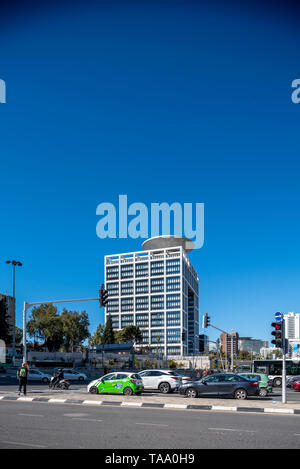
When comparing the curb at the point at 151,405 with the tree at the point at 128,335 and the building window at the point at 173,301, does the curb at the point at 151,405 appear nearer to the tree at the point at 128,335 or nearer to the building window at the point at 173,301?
the tree at the point at 128,335

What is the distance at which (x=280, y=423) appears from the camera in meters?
14.6

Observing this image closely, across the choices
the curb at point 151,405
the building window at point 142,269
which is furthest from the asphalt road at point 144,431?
the building window at point 142,269

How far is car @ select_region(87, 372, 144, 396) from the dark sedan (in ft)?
9.64

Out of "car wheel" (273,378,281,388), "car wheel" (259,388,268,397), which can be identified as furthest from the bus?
"car wheel" (259,388,268,397)

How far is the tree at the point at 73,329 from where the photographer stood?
11638 cm

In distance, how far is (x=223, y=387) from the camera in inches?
958

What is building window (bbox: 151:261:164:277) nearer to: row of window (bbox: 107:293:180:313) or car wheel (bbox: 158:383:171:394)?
row of window (bbox: 107:293:180:313)

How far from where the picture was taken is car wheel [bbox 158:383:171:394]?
30.0 meters

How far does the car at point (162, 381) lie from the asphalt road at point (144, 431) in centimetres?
1362

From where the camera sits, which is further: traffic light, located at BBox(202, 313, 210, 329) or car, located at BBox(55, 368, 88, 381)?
car, located at BBox(55, 368, 88, 381)

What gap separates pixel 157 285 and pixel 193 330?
28645mm

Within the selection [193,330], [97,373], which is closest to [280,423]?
[97,373]

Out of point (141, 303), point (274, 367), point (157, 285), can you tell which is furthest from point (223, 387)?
point (141, 303)

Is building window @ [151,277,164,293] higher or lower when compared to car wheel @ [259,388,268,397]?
higher
